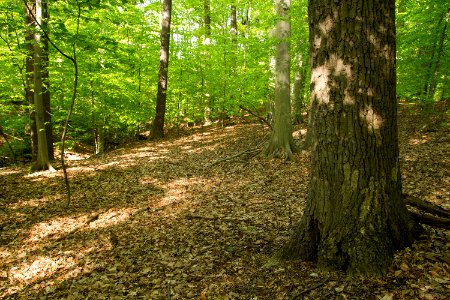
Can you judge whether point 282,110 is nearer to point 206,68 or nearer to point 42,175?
point 206,68

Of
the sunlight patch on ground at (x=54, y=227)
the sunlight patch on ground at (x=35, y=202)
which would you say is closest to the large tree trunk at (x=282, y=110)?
the sunlight patch on ground at (x=54, y=227)

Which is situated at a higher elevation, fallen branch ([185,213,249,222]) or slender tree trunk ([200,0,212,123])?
slender tree trunk ([200,0,212,123])

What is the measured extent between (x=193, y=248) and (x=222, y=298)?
4.53 feet

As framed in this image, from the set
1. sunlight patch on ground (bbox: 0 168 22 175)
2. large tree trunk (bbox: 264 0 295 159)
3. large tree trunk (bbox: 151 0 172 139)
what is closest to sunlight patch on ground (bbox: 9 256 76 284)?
sunlight patch on ground (bbox: 0 168 22 175)

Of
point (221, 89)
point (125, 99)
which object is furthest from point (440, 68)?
point (125, 99)

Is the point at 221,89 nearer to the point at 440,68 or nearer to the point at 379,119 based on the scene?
the point at 440,68

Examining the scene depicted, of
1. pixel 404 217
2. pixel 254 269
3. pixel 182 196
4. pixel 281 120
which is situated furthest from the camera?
pixel 281 120

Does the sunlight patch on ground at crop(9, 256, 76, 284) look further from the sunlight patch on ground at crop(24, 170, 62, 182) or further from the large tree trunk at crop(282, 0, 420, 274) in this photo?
the sunlight patch on ground at crop(24, 170, 62, 182)

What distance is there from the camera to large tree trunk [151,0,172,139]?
13531 mm

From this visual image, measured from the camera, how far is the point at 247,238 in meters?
4.51

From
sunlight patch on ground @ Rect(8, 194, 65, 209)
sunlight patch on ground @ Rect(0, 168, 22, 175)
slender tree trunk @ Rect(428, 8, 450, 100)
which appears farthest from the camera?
sunlight patch on ground @ Rect(0, 168, 22, 175)

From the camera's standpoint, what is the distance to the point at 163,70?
13.7 metres

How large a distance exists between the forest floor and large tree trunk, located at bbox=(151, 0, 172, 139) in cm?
437

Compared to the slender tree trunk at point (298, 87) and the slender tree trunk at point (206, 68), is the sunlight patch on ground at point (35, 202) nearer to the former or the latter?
the slender tree trunk at point (206, 68)
